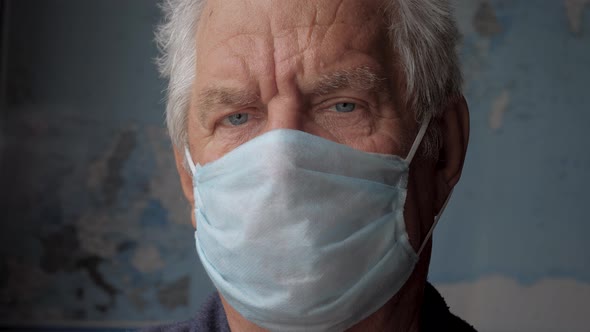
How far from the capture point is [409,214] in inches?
58.0

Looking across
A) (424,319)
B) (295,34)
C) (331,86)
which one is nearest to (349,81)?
(331,86)

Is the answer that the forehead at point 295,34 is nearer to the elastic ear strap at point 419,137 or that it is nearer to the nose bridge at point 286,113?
the nose bridge at point 286,113

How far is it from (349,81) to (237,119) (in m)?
0.25

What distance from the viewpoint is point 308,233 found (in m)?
1.34

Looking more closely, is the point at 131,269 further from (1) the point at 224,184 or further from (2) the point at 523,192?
(1) the point at 224,184

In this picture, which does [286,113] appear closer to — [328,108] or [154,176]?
[328,108]

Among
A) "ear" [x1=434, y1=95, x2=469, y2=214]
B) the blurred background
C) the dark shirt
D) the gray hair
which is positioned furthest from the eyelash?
the blurred background

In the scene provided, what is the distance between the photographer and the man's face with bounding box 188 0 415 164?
144cm

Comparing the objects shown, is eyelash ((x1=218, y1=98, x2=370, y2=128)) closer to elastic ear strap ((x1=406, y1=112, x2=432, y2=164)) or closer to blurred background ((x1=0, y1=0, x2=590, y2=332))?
elastic ear strap ((x1=406, y1=112, x2=432, y2=164))

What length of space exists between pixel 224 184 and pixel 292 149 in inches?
6.9

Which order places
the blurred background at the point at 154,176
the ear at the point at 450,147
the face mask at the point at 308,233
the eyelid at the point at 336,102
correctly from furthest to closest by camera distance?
1. the blurred background at the point at 154,176
2. the ear at the point at 450,147
3. the eyelid at the point at 336,102
4. the face mask at the point at 308,233

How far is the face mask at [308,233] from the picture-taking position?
135 centimetres

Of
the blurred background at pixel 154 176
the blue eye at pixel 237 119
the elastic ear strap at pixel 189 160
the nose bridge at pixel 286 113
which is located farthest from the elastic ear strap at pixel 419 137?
the blurred background at pixel 154 176

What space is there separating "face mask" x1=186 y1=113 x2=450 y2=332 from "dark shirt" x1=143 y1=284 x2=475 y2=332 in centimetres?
25
